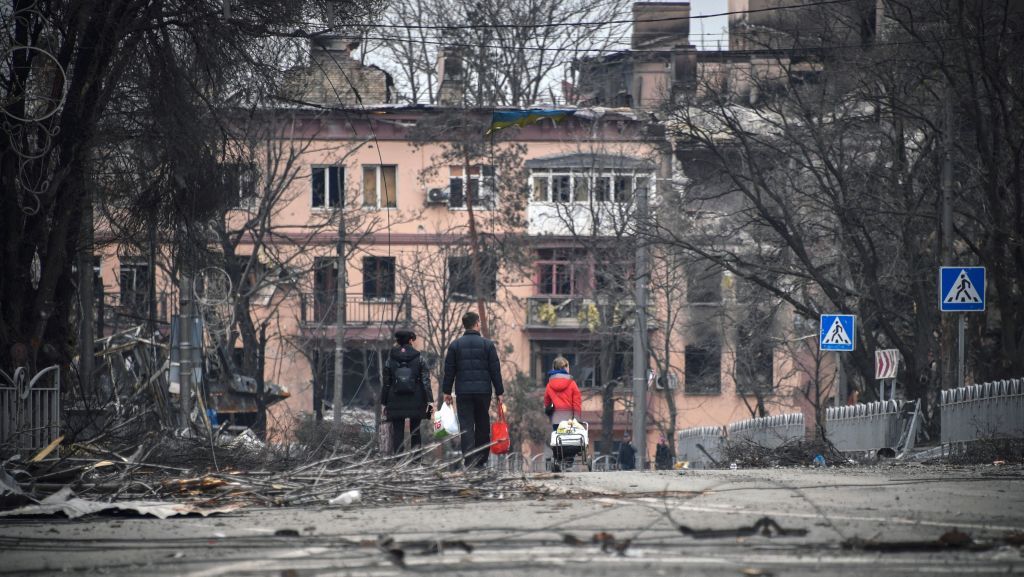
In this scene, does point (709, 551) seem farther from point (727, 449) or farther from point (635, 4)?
point (635, 4)

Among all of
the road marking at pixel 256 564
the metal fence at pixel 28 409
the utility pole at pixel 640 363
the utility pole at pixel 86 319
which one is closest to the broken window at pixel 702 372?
the utility pole at pixel 640 363

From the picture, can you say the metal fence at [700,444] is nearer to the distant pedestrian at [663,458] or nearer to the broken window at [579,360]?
the distant pedestrian at [663,458]

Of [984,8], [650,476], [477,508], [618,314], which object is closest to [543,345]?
[618,314]

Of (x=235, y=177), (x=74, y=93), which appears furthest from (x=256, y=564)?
(x=235, y=177)

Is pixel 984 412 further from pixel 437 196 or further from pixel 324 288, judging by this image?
pixel 437 196

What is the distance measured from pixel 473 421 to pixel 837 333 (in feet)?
49.7

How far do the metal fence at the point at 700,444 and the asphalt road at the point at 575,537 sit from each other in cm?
1996

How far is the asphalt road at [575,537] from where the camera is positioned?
673 centimetres

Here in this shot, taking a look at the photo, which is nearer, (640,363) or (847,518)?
(847,518)

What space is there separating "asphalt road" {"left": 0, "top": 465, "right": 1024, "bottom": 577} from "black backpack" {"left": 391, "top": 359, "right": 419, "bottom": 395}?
545 centimetres

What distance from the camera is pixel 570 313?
2234 inches

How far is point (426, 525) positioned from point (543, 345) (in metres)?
49.7

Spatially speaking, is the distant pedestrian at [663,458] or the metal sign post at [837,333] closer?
the metal sign post at [837,333]

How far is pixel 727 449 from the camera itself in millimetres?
21656
